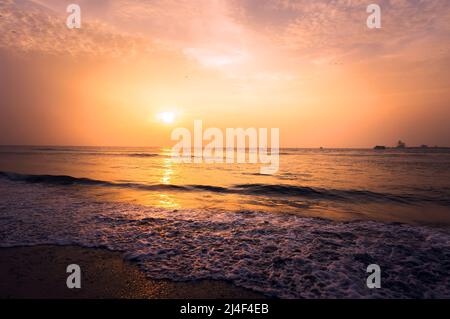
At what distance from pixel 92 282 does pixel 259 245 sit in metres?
4.25

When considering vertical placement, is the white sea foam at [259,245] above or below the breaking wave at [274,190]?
below

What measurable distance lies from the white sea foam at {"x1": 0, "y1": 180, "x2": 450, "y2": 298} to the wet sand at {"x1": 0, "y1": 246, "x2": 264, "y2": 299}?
0.29 meters

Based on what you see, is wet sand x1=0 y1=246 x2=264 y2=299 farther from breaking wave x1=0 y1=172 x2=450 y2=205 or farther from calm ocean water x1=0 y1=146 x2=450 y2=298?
breaking wave x1=0 y1=172 x2=450 y2=205

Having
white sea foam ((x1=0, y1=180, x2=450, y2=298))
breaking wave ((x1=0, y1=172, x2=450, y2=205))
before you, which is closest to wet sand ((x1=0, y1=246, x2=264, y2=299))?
white sea foam ((x1=0, y1=180, x2=450, y2=298))

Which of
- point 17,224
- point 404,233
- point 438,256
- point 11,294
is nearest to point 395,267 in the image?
point 438,256

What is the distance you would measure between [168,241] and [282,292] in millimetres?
3765

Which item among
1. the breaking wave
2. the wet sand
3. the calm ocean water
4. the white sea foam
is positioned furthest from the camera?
the breaking wave

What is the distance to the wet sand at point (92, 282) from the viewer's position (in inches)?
173

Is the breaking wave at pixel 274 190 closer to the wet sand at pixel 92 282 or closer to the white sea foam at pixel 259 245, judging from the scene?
the white sea foam at pixel 259 245

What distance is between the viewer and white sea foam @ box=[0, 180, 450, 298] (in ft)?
16.5

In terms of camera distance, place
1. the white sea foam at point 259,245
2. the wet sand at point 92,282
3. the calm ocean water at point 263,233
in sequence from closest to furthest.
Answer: the wet sand at point 92,282, the white sea foam at point 259,245, the calm ocean water at point 263,233

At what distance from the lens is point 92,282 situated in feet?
15.5

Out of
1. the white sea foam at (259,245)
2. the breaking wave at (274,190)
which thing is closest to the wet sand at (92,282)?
the white sea foam at (259,245)

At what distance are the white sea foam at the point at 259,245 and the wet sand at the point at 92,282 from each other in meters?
0.29
